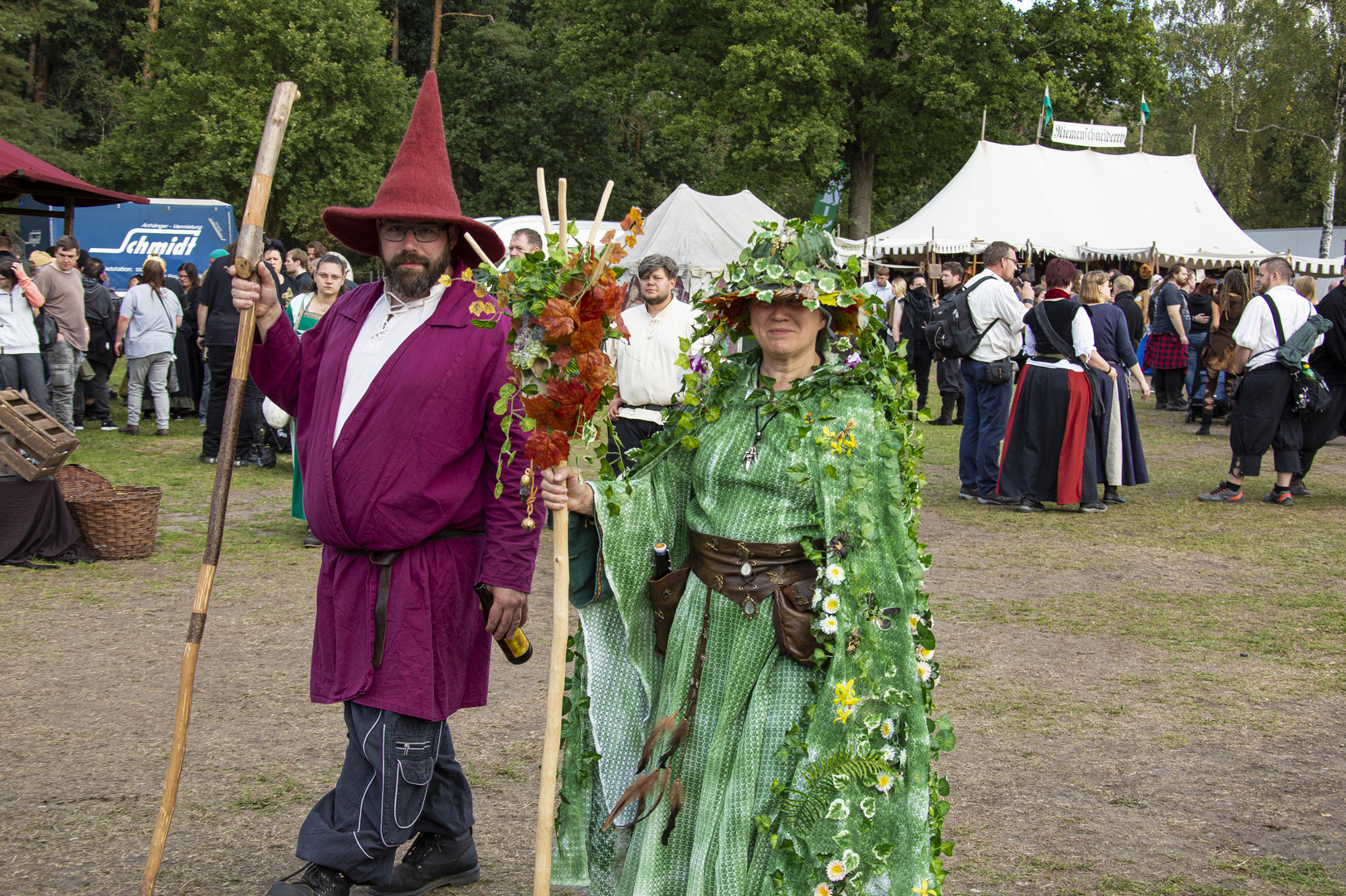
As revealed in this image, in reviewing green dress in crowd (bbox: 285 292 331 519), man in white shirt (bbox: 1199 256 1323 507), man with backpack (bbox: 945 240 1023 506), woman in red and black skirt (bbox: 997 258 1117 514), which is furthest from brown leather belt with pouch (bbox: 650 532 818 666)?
man in white shirt (bbox: 1199 256 1323 507)

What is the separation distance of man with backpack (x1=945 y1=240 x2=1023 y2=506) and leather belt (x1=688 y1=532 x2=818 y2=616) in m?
7.51

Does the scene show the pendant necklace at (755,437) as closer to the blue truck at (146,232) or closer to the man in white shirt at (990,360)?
the man in white shirt at (990,360)

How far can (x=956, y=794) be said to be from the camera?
14.1ft

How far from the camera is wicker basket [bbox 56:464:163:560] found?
758cm

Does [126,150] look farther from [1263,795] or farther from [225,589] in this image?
[1263,795]

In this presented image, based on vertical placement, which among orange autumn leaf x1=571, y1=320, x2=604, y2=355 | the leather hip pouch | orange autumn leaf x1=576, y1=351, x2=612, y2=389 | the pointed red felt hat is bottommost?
the leather hip pouch

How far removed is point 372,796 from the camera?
10.1 ft

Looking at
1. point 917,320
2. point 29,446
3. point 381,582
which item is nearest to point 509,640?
point 381,582

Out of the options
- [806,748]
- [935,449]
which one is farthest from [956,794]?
[935,449]

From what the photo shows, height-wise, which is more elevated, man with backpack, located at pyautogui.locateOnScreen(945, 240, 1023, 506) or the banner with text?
the banner with text

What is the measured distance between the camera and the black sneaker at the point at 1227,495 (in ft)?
34.0

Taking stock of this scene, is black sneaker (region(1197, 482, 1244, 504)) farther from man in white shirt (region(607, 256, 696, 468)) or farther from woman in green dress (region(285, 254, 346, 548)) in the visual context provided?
woman in green dress (region(285, 254, 346, 548))

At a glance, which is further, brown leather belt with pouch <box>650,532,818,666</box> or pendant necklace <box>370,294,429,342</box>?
pendant necklace <box>370,294,429,342</box>

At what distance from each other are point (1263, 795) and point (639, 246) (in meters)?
20.6
